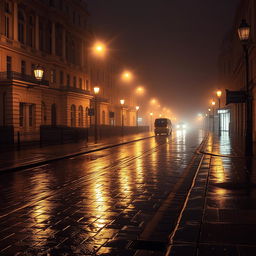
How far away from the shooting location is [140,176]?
38.9ft

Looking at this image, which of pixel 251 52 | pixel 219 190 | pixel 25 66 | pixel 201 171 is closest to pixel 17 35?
pixel 25 66

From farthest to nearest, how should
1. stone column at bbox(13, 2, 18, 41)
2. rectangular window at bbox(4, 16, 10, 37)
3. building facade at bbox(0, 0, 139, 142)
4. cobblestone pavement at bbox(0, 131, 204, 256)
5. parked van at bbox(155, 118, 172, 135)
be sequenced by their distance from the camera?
parked van at bbox(155, 118, 172, 135)
stone column at bbox(13, 2, 18, 41)
rectangular window at bbox(4, 16, 10, 37)
building facade at bbox(0, 0, 139, 142)
cobblestone pavement at bbox(0, 131, 204, 256)

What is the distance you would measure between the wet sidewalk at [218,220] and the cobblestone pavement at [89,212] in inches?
9.8

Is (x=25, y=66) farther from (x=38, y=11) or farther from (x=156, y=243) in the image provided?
(x=156, y=243)

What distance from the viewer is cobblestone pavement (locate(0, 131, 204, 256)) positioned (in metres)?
4.92

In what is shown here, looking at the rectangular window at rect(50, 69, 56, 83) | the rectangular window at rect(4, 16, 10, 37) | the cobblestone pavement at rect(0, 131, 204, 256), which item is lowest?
the cobblestone pavement at rect(0, 131, 204, 256)

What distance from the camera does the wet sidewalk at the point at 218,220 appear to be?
4613mm

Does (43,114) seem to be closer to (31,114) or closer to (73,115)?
(31,114)

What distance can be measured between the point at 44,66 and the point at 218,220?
47065 millimetres

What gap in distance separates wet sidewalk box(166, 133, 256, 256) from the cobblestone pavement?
0.25 m

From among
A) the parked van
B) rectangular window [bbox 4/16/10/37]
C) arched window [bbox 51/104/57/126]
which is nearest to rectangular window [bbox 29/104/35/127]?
arched window [bbox 51/104/57/126]

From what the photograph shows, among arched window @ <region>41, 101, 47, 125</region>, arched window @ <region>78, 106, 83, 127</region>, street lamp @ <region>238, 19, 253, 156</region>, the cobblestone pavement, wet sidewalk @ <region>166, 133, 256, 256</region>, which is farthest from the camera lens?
arched window @ <region>78, 106, 83, 127</region>

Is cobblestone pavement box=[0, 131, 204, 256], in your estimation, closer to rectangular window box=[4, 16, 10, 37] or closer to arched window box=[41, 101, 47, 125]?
rectangular window box=[4, 16, 10, 37]

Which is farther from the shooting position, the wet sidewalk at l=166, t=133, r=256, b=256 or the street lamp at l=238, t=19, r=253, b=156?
the street lamp at l=238, t=19, r=253, b=156
